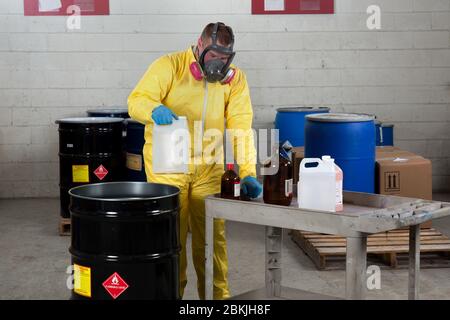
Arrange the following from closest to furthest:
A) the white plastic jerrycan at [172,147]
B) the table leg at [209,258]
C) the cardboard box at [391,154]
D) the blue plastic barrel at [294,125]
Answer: the table leg at [209,258], the white plastic jerrycan at [172,147], the cardboard box at [391,154], the blue plastic barrel at [294,125]

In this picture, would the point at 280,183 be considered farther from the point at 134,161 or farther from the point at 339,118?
the point at 134,161

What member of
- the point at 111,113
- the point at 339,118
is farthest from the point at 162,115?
the point at 111,113

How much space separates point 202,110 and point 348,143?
172 cm

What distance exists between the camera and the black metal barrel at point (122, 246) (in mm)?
2951

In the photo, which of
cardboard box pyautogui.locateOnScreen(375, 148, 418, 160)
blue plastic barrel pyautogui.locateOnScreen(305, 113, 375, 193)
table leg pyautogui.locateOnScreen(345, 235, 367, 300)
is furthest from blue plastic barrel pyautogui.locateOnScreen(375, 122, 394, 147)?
table leg pyautogui.locateOnScreen(345, 235, 367, 300)

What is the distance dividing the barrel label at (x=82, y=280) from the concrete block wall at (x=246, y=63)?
463cm

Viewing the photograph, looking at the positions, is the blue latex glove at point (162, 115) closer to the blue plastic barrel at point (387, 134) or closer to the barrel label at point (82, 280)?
the barrel label at point (82, 280)

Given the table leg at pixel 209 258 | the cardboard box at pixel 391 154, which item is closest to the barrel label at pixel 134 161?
the cardboard box at pixel 391 154

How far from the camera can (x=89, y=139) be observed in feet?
19.6

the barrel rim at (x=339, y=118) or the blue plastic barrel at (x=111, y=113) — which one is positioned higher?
the blue plastic barrel at (x=111, y=113)

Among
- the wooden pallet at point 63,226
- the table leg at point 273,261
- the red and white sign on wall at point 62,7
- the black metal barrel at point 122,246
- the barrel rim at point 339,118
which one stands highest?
the red and white sign on wall at point 62,7

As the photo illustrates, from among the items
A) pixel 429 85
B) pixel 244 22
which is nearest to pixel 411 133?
pixel 429 85

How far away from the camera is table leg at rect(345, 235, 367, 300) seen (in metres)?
2.95
